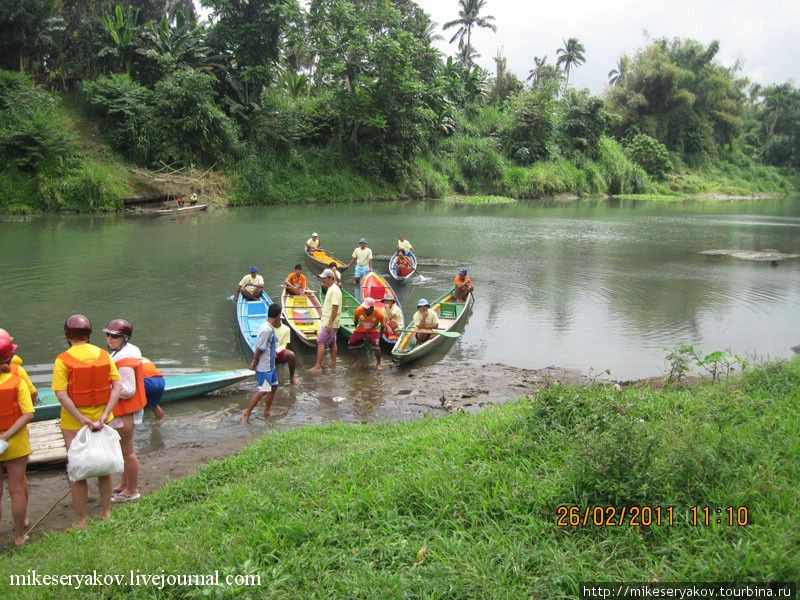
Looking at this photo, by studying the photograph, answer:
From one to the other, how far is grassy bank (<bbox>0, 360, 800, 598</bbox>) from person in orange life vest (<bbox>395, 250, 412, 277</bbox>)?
12.5 meters

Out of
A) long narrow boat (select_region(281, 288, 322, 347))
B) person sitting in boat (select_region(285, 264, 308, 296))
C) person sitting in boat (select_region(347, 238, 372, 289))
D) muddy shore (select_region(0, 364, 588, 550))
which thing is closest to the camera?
muddy shore (select_region(0, 364, 588, 550))

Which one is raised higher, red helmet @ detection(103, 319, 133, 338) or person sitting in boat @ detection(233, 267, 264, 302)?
red helmet @ detection(103, 319, 133, 338)

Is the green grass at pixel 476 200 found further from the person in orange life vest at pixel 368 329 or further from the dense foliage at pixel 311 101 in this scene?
the person in orange life vest at pixel 368 329

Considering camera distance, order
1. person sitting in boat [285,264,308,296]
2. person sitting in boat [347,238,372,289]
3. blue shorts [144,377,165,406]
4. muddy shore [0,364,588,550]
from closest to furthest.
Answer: muddy shore [0,364,588,550] → blue shorts [144,377,165,406] → person sitting in boat [285,264,308,296] → person sitting in boat [347,238,372,289]

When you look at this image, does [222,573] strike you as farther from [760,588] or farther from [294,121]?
[294,121]

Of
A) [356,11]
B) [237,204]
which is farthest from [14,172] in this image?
[356,11]

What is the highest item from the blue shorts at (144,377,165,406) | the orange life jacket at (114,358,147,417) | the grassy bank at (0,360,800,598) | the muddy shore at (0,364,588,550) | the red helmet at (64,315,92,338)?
the red helmet at (64,315,92,338)

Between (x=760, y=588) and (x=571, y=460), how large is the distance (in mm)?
1482

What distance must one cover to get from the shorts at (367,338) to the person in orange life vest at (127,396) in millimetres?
5143

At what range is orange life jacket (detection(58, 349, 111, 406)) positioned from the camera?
461 centimetres

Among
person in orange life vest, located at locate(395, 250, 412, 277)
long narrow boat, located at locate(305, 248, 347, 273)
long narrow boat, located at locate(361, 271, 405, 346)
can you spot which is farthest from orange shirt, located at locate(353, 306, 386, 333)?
long narrow boat, located at locate(305, 248, 347, 273)

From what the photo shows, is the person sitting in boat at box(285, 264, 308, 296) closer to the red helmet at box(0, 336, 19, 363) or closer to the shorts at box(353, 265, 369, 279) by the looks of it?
the shorts at box(353, 265, 369, 279)

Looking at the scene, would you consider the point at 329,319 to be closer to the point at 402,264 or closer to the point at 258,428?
the point at 258,428

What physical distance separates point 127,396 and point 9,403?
923mm
